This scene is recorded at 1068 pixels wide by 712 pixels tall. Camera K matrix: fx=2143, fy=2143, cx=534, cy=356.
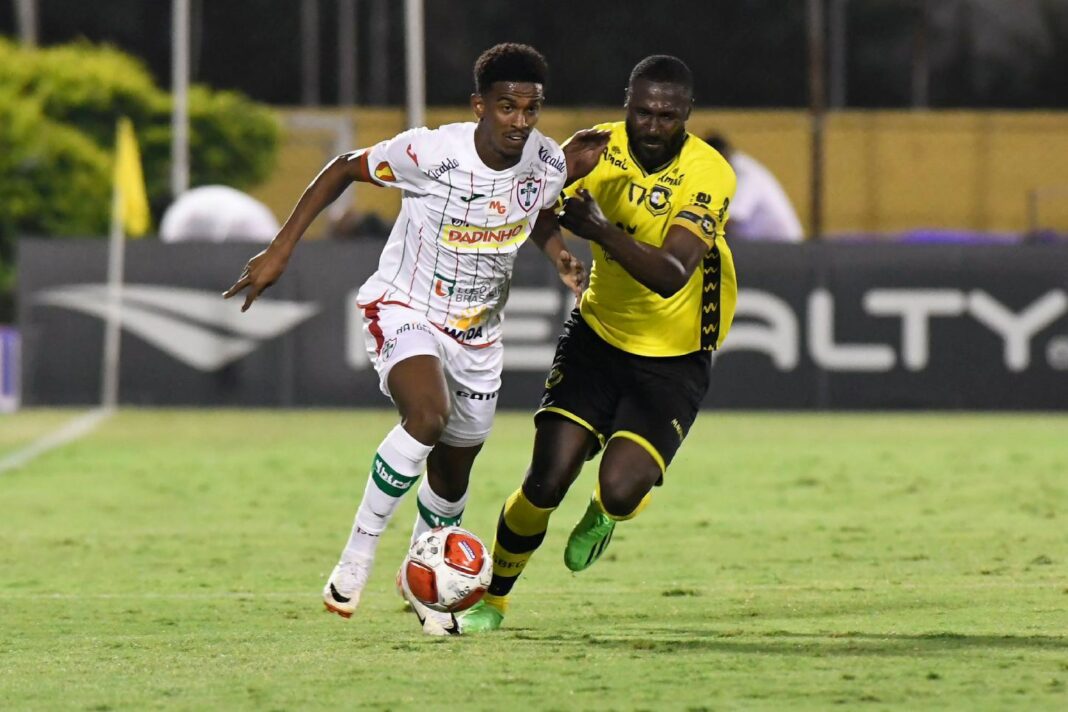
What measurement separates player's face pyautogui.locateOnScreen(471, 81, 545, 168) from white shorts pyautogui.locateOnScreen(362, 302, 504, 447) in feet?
2.43

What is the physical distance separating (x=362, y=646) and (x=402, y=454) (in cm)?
76

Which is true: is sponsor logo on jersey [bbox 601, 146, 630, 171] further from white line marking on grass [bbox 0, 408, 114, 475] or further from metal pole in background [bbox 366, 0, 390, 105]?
metal pole in background [bbox 366, 0, 390, 105]

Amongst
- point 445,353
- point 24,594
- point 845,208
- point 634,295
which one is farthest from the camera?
point 845,208

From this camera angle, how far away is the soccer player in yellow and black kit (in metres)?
8.34

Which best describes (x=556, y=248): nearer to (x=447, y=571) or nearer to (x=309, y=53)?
(x=447, y=571)

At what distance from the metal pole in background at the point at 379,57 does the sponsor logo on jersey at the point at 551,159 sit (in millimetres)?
50396

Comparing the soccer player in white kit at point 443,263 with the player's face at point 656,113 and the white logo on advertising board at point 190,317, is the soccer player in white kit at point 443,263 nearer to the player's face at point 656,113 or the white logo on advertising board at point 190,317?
the player's face at point 656,113

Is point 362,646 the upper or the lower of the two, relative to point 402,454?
lower

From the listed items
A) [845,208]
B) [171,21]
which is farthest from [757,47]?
[171,21]

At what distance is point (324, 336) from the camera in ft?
67.4

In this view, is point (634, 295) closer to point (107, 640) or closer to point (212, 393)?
point (107, 640)

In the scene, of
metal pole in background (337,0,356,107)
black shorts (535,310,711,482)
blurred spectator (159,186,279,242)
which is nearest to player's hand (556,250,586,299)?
black shorts (535,310,711,482)

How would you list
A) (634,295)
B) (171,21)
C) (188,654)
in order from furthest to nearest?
(171,21)
(634,295)
(188,654)

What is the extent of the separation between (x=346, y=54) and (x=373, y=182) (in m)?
50.8
